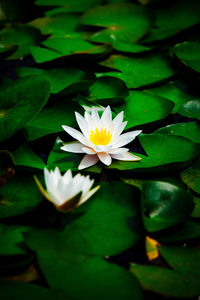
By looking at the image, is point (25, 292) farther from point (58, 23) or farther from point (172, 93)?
point (58, 23)

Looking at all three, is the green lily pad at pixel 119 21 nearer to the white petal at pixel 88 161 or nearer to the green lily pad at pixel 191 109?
the green lily pad at pixel 191 109

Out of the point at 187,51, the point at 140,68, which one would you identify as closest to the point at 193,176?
the point at 140,68

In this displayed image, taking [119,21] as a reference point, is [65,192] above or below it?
below

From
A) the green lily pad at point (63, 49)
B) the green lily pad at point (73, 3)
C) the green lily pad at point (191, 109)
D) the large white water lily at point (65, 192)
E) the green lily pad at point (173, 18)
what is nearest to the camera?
the large white water lily at point (65, 192)

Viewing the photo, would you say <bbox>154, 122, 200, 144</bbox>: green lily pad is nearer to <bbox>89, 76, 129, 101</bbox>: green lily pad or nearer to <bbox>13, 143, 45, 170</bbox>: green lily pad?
<bbox>89, 76, 129, 101</bbox>: green lily pad

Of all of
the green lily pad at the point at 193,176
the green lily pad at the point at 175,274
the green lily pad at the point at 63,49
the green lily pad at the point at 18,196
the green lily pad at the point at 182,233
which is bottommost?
the green lily pad at the point at 175,274

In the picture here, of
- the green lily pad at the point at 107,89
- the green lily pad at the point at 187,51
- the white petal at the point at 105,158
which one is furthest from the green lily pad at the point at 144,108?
the green lily pad at the point at 187,51
